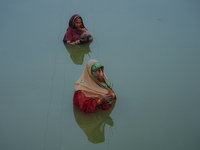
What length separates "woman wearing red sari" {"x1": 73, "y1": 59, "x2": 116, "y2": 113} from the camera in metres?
3.72

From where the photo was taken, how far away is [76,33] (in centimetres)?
610

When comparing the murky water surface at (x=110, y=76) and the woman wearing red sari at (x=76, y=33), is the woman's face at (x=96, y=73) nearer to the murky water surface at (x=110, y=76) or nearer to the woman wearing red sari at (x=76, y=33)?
the murky water surface at (x=110, y=76)

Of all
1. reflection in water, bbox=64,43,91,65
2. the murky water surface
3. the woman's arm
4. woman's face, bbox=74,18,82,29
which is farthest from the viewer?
woman's face, bbox=74,18,82,29

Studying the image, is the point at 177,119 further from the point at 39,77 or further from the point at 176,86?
the point at 39,77

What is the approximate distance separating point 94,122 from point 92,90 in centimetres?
53

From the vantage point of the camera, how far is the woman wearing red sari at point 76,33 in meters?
5.94

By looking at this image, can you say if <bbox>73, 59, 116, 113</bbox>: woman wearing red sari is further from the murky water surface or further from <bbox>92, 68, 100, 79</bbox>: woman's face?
the murky water surface

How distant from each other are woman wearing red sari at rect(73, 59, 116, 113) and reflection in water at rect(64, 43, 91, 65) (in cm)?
170

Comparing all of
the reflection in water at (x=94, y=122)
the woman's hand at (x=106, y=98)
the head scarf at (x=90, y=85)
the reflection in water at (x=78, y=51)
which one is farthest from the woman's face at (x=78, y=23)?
the woman's hand at (x=106, y=98)

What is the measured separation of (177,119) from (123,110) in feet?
2.90

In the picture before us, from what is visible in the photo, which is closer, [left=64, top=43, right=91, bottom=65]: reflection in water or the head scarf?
the head scarf

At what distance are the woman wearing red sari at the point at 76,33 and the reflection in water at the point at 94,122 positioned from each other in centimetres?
245

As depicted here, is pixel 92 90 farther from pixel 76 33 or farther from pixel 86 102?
pixel 76 33

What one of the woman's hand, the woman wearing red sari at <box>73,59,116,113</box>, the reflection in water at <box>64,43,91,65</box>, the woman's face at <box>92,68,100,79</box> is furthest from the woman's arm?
the reflection in water at <box>64,43,91,65</box>
